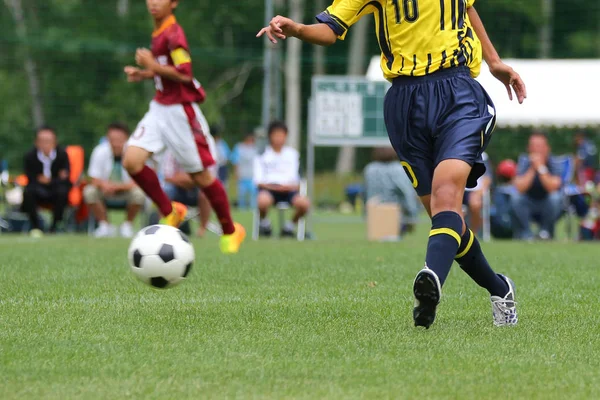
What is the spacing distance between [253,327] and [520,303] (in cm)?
190

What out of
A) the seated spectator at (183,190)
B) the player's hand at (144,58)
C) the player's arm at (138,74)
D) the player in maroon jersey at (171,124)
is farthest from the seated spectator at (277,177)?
the player's hand at (144,58)

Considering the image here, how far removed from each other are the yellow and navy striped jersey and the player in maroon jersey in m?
4.20

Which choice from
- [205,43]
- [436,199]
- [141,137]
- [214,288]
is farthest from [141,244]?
[205,43]

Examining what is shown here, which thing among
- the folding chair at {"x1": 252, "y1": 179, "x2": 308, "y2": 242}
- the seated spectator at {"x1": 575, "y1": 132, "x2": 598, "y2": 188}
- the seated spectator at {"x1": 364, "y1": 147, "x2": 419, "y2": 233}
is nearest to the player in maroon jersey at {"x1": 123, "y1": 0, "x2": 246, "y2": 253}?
the folding chair at {"x1": 252, "y1": 179, "x2": 308, "y2": 242}

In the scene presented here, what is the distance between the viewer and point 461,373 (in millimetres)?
4195

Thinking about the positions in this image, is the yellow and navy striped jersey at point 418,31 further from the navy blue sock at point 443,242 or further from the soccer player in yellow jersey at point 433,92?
the navy blue sock at point 443,242

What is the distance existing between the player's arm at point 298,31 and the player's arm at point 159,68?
413cm

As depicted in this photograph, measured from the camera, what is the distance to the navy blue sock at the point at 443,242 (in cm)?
505

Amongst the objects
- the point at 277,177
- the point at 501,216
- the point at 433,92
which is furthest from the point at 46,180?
the point at 433,92

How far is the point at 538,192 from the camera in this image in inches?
594

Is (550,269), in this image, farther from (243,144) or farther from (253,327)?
(243,144)

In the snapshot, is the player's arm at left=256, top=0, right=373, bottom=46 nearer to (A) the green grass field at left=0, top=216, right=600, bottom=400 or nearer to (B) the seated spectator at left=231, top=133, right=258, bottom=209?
(A) the green grass field at left=0, top=216, right=600, bottom=400

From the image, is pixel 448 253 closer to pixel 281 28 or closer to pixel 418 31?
pixel 418 31

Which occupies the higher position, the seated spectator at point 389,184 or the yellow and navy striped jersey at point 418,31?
the yellow and navy striped jersey at point 418,31
